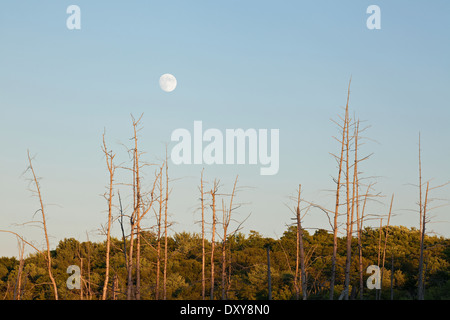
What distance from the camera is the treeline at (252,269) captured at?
3466 centimetres

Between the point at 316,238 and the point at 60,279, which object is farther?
the point at 316,238

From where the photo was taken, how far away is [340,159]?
1783 centimetres

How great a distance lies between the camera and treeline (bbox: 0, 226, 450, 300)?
34.7m

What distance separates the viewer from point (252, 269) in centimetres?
4009

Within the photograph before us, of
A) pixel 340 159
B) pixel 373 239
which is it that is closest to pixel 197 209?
pixel 340 159

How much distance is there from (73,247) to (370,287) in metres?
33.3
